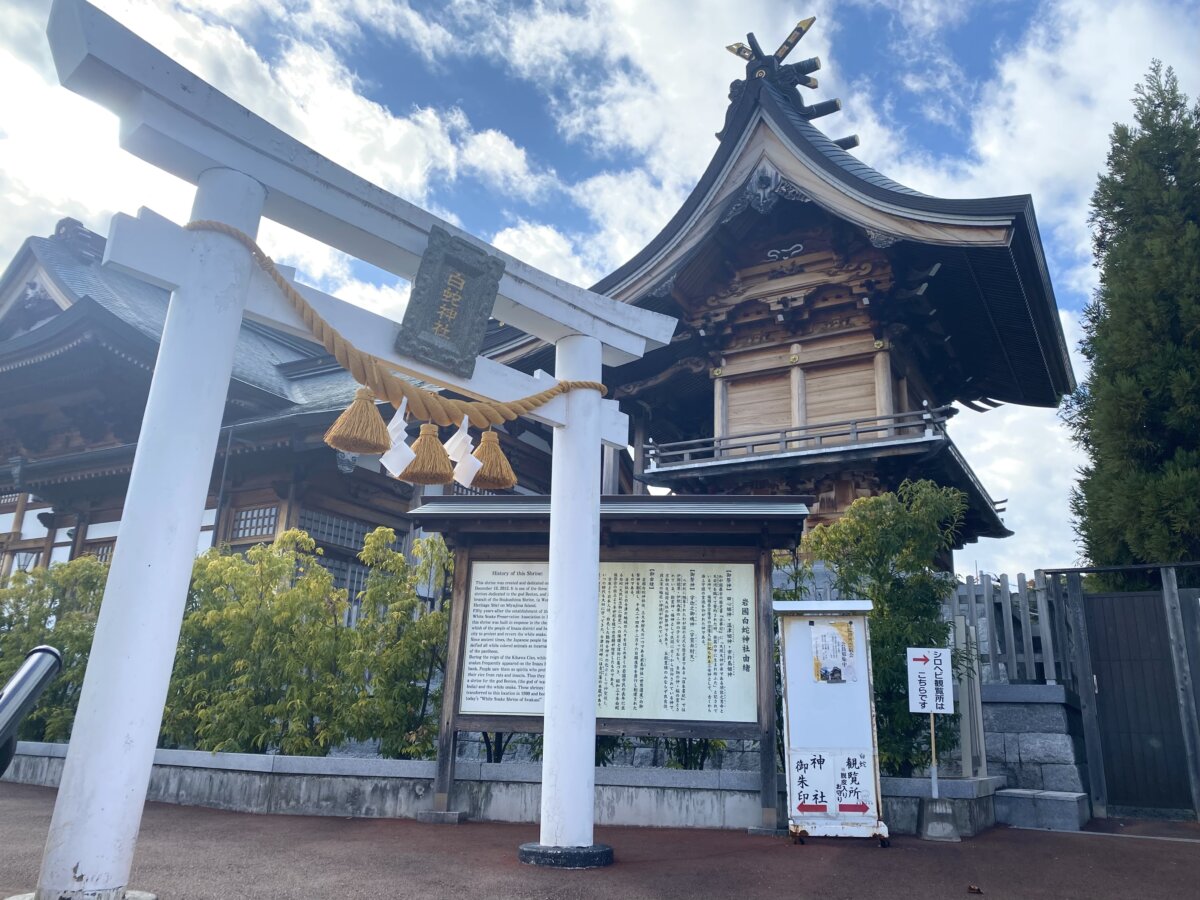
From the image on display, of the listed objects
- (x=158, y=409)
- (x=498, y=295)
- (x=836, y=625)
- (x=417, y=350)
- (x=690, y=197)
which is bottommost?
(x=836, y=625)

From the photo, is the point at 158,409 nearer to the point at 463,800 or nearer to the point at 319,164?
the point at 319,164

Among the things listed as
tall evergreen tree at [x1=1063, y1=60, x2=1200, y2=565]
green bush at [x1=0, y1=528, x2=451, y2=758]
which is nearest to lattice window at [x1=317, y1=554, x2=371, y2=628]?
green bush at [x1=0, y1=528, x2=451, y2=758]

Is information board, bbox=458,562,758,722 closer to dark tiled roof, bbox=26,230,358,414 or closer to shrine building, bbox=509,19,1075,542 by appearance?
shrine building, bbox=509,19,1075,542

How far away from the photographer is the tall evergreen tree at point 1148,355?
9.31 metres

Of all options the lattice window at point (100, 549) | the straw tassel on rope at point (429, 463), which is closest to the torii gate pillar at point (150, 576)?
the straw tassel on rope at point (429, 463)

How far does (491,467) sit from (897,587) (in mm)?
3860

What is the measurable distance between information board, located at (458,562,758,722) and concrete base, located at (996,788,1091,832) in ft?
8.52

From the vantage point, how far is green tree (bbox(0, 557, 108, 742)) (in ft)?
28.3

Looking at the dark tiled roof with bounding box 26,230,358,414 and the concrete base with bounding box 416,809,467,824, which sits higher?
the dark tiled roof with bounding box 26,230,358,414

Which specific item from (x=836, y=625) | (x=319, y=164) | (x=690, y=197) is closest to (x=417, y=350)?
(x=319, y=164)

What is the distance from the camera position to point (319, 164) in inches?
170

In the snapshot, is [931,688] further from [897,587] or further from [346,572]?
[346,572]

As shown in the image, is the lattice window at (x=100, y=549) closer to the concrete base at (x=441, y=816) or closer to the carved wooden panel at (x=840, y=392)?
the concrete base at (x=441, y=816)

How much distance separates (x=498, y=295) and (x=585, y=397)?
867mm
